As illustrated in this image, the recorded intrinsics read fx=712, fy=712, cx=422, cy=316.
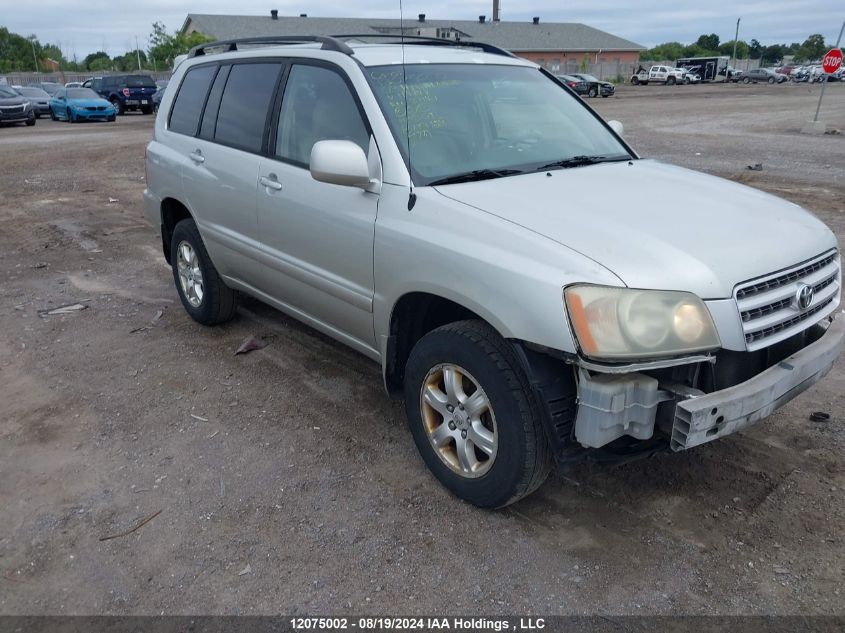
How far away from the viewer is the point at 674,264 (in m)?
2.58

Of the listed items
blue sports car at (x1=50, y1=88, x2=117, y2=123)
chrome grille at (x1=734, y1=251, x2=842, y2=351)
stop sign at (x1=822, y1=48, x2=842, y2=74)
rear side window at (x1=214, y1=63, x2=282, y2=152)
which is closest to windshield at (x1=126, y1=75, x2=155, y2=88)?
blue sports car at (x1=50, y1=88, x2=117, y2=123)

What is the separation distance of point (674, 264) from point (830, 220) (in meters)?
6.93

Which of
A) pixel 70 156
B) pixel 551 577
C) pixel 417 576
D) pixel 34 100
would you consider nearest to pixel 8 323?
A: pixel 417 576

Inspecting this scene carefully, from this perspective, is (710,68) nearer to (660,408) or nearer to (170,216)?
(170,216)

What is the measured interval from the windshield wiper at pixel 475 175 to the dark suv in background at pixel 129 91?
32.3m

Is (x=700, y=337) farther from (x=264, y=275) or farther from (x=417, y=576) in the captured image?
(x=264, y=275)

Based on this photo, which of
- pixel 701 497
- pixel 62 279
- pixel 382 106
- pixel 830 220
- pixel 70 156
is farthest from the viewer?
pixel 70 156

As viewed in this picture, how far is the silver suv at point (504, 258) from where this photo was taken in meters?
2.55

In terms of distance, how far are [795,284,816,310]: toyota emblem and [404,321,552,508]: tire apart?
1134 mm

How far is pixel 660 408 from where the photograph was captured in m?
2.62

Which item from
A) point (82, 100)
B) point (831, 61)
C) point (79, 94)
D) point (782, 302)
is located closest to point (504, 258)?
point (782, 302)

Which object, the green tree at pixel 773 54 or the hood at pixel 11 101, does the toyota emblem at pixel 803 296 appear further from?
the green tree at pixel 773 54

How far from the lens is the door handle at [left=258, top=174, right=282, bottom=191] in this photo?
398 cm

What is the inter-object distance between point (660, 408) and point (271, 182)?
2489mm
